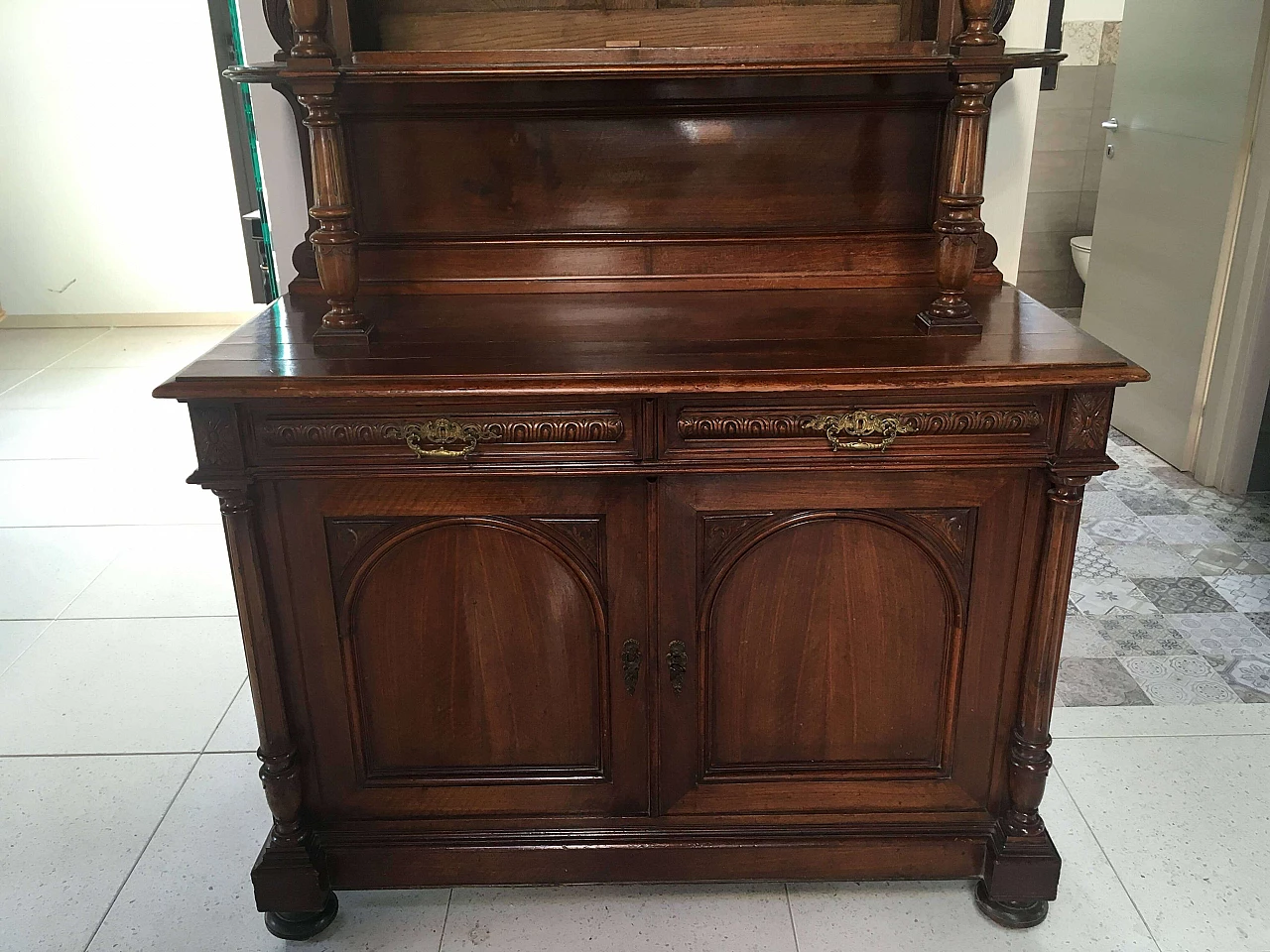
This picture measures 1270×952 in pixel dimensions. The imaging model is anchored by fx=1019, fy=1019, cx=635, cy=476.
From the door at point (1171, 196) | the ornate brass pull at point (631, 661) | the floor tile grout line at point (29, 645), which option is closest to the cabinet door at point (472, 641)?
the ornate brass pull at point (631, 661)

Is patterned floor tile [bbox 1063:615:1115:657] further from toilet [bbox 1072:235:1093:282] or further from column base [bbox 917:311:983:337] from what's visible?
toilet [bbox 1072:235:1093:282]

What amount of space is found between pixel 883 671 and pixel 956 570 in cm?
21

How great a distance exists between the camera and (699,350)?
1.54m

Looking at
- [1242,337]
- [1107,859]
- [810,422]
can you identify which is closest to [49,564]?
[810,422]

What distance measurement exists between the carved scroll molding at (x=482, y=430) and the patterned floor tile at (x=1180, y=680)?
161cm

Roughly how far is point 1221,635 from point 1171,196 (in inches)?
65.4

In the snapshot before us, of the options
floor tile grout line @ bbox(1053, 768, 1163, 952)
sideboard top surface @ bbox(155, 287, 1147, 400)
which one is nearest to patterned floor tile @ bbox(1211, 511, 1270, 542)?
floor tile grout line @ bbox(1053, 768, 1163, 952)

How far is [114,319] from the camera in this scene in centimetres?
557

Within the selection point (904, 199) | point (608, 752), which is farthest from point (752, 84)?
point (608, 752)

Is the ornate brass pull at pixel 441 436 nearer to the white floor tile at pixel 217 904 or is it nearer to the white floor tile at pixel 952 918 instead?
the white floor tile at pixel 217 904

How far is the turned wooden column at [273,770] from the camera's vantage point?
1.56 m

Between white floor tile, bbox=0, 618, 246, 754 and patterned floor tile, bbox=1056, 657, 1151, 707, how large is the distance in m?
1.97

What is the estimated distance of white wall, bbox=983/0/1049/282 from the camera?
1912 millimetres

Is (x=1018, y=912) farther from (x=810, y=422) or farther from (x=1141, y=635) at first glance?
(x=1141, y=635)
